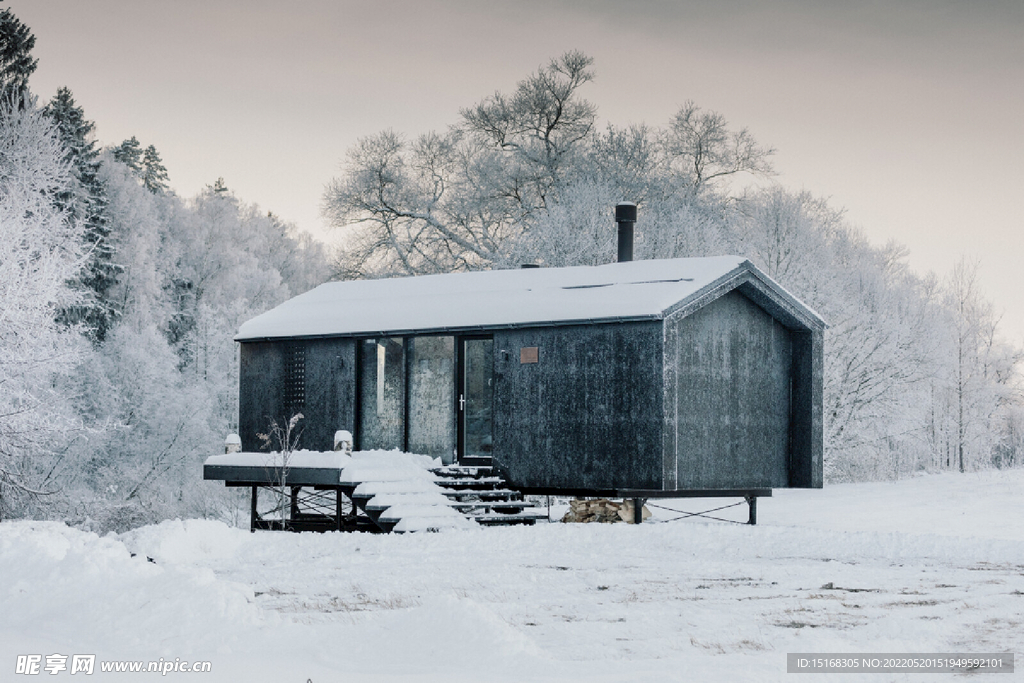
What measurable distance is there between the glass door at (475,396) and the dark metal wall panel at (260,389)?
3448 millimetres

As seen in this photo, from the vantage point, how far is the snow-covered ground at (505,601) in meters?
6.56

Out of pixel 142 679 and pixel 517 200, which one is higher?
pixel 517 200

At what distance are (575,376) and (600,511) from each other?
7.63ft

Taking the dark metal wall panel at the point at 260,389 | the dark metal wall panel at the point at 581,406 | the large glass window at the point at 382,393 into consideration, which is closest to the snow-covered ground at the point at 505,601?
the dark metal wall panel at the point at 581,406

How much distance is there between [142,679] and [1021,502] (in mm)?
19624

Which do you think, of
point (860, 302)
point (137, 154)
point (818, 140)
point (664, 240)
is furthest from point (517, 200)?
point (137, 154)

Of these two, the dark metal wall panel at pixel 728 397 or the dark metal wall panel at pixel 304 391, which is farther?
the dark metal wall panel at pixel 304 391

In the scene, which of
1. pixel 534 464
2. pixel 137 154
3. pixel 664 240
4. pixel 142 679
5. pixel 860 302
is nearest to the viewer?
pixel 142 679

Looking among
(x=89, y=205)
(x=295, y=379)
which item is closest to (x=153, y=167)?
(x=89, y=205)

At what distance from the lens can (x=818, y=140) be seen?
22125 millimetres

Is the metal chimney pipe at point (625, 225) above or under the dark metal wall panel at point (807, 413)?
above

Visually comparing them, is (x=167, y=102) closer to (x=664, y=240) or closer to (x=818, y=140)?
(x=664, y=240)

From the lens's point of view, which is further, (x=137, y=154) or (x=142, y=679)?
(x=137, y=154)

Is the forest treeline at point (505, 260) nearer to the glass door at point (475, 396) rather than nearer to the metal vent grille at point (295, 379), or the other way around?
the metal vent grille at point (295, 379)
